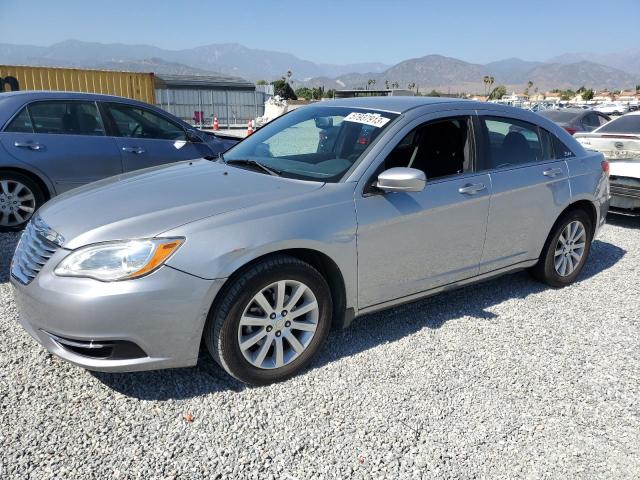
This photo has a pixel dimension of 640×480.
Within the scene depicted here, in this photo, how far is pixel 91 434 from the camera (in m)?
2.48

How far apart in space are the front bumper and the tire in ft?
10.2

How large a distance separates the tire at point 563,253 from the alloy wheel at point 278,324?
2453 millimetres

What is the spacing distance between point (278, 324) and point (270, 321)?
61mm

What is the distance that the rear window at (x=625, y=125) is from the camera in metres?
7.91

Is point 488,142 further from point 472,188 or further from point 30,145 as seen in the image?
point 30,145

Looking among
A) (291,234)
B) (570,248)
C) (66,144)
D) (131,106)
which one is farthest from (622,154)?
(66,144)

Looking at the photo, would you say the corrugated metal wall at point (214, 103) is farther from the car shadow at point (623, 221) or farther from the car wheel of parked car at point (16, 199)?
the car shadow at point (623, 221)

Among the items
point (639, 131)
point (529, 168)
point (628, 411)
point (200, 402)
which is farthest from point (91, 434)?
point (639, 131)

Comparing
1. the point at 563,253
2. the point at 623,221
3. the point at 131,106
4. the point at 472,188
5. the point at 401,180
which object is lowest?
the point at 623,221

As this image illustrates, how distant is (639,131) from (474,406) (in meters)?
6.89

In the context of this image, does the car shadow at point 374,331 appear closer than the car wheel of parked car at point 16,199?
Yes

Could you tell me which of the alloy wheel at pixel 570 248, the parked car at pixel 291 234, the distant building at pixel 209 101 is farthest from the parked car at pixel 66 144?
the distant building at pixel 209 101

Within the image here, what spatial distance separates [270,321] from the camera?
2.86 meters

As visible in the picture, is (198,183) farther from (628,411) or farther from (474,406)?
(628,411)
